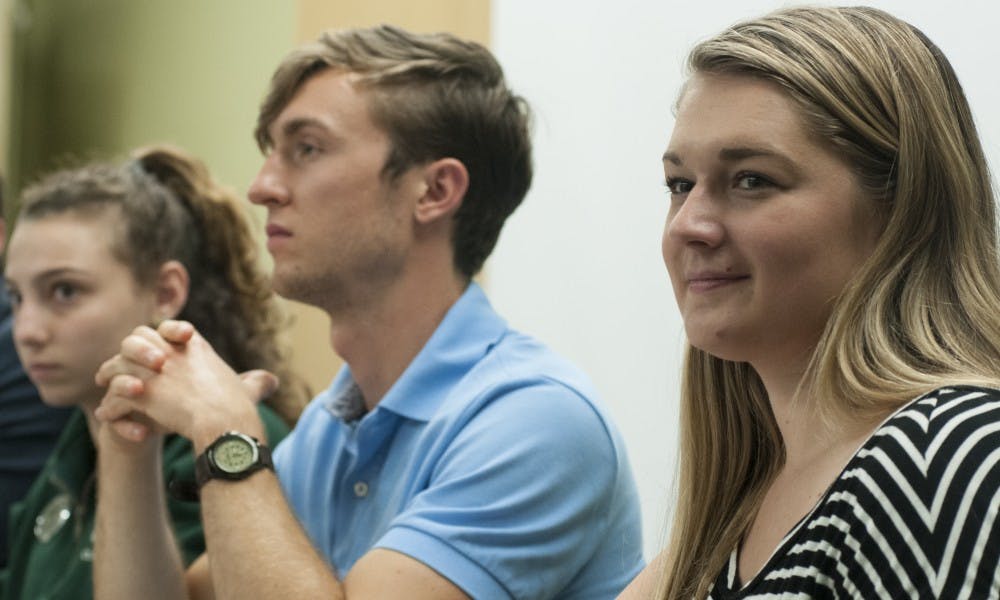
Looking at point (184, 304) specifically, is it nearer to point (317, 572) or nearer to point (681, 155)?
point (317, 572)

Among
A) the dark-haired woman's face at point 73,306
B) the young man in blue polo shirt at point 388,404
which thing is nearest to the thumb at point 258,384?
the young man in blue polo shirt at point 388,404

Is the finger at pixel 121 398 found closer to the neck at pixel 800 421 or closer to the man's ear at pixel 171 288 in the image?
the man's ear at pixel 171 288

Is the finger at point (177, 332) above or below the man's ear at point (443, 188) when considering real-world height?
below

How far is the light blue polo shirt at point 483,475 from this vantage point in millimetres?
1480

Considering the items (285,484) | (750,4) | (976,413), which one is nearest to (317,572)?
(285,484)

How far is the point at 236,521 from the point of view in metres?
1.53

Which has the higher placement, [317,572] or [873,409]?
[873,409]

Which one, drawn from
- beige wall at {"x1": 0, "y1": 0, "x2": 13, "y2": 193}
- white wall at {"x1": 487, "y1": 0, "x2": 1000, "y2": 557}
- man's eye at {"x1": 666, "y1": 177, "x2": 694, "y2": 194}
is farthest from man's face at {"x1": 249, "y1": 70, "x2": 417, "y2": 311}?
beige wall at {"x1": 0, "y1": 0, "x2": 13, "y2": 193}

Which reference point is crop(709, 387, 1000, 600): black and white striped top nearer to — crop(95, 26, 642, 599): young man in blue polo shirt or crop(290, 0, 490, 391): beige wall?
crop(95, 26, 642, 599): young man in blue polo shirt

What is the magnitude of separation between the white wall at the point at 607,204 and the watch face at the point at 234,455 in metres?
0.56

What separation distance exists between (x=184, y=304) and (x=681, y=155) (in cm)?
127

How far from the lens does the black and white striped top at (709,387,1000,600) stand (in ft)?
2.98

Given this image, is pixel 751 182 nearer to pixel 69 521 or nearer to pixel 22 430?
pixel 69 521

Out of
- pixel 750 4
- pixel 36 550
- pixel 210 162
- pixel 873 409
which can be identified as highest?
pixel 750 4
